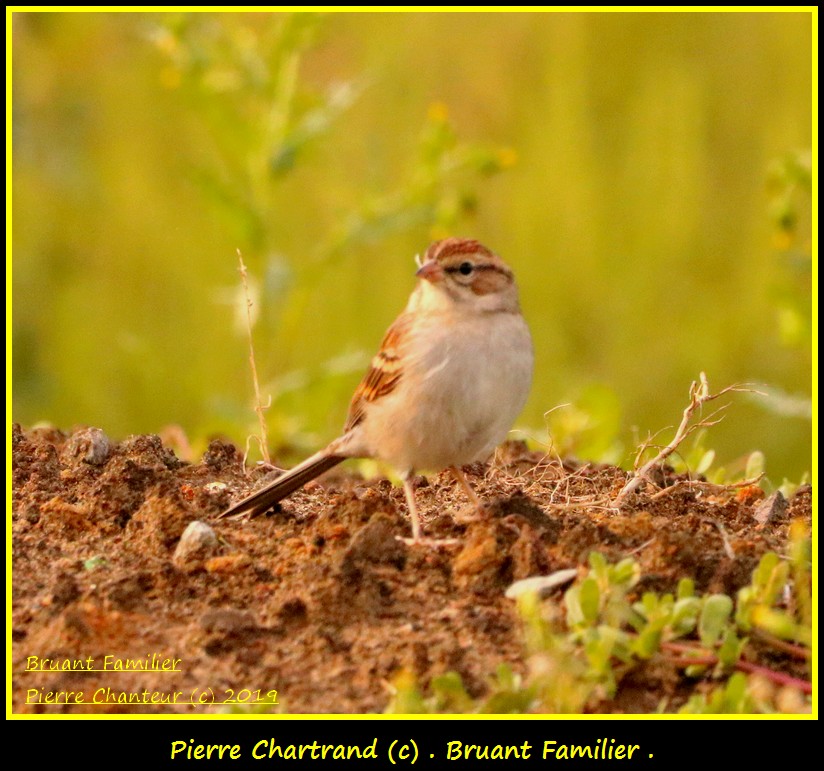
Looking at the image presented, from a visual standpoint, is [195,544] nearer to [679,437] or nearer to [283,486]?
[283,486]

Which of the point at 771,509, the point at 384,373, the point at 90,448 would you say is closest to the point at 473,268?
the point at 384,373


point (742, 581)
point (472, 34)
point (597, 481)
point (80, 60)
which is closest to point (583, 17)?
point (472, 34)

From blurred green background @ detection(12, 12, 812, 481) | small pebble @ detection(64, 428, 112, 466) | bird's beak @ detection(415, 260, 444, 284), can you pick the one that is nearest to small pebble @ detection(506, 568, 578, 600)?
bird's beak @ detection(415, 260, 444, 284)

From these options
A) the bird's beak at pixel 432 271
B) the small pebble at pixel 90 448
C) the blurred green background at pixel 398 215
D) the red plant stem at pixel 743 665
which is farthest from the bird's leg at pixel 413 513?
the blurred green background at pixel 398 215

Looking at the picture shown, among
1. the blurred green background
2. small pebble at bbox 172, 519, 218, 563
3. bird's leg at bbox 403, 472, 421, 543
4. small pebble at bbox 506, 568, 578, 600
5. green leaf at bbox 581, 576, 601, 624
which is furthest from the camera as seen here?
the blurred green background

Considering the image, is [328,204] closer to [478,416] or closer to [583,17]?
[583,17]

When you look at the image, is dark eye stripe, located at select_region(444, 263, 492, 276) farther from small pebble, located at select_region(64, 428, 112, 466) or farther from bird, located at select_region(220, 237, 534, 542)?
small pebble, located at select_region(64, 428, 112, 466)

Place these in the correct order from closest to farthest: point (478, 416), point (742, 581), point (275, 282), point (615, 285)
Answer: point (742, 581) → point (478, 416) → point (275, 282) → point (615, 285)
